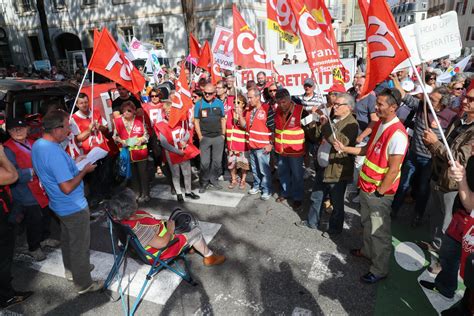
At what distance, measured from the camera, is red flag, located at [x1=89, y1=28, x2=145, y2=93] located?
4.45m

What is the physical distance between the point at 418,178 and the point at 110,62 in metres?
4.78

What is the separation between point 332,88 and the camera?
5.16 meters

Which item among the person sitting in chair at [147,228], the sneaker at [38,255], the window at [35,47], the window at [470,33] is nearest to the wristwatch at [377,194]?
the person sitting in chair at [147,228]

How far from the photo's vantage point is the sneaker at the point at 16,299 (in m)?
3.35

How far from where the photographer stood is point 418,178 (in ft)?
15.5

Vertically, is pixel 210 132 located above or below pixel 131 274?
above

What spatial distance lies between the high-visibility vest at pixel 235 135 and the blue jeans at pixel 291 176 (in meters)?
0.93

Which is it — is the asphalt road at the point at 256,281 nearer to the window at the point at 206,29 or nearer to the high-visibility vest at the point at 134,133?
the high-visibility vest at the point at 134,133

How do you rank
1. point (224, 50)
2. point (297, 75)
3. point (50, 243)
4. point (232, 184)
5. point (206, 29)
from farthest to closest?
1. point (206, 29)
2. point (297, 75)
3. point (224, 50)
4. point (232, 184)
5. point (50, 243)

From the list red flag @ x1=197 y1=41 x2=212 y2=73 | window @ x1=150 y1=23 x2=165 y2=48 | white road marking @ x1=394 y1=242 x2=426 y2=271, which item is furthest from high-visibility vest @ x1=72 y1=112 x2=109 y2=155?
window @ x1=150 y1=23 x2=165 y2=48

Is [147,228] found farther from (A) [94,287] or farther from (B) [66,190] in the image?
(A) [94,287]

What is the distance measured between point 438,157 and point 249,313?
8.85 ft

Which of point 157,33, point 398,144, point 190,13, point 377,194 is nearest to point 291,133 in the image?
point 377,194

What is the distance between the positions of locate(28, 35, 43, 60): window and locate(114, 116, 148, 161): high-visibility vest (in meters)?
29.0
